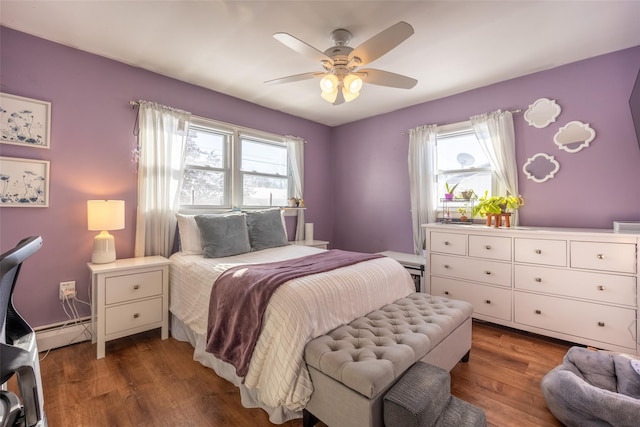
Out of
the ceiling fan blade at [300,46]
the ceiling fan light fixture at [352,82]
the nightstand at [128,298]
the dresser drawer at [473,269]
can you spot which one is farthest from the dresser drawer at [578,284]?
the nightstand at [128,298]

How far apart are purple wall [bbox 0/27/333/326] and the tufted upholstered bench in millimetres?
2279

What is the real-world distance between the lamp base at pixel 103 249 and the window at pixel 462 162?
3534mm

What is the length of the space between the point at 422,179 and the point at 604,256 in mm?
1835

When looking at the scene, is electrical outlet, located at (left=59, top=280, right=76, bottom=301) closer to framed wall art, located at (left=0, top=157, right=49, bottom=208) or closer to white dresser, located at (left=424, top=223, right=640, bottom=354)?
framed wall art, located at (left=0, top=157, right=49, bottom=208)

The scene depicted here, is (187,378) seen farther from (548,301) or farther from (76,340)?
(548,301)

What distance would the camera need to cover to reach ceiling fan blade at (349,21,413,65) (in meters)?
1.62

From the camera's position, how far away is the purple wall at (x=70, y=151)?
87.5 inches

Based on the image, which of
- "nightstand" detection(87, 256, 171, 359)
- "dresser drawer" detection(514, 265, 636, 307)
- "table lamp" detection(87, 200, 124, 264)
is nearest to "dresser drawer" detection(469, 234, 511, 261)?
"dresser drawer" detection(514, 265, 636, 307)

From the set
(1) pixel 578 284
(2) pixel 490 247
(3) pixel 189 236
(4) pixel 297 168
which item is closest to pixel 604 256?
(1) pixel 578 284

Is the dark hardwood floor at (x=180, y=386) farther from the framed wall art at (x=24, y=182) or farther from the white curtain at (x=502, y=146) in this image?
the white curtain at (x=502, y=146)

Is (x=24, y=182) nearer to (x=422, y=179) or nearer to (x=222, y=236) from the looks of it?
(x=222, y=236)

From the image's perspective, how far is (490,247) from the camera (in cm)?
273

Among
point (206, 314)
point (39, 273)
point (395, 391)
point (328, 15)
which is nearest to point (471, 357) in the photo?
point (395, 391)

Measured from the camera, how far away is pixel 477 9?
1.95 m
